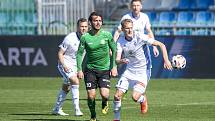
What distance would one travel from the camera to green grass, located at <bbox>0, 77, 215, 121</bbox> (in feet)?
55.6

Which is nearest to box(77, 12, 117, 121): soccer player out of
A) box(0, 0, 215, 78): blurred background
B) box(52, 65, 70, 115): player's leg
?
box(52, 65, 70, 115): player's leg

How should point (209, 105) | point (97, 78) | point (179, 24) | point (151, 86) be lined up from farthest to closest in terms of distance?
1. point (179, 24)
2. point (151, 86)
3. point (209, 105)
4. point (97, 78)

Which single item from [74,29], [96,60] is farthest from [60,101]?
[74,29]

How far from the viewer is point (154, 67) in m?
30.3

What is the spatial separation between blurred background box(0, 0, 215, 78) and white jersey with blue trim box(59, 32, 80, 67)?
1205cm

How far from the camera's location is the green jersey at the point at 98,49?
51.6ft

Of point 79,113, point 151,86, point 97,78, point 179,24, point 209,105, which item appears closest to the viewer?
point 97,78

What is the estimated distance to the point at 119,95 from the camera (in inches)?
607

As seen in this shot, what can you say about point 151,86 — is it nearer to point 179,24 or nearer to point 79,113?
point 179,24

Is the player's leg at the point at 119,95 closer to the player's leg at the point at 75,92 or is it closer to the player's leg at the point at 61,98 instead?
the player's leg at the point at 75,92

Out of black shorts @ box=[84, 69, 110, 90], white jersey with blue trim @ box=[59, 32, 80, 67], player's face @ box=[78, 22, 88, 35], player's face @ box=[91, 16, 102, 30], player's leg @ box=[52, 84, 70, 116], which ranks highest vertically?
player's face @ box=[91, 16, 102, 30]

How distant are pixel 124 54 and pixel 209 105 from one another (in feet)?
13.3

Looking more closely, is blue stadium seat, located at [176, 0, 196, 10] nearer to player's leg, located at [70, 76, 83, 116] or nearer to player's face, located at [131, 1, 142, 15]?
player's face, located at [131, 1, 142, 15]

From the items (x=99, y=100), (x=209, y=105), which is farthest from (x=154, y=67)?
(x=209, y=105)
